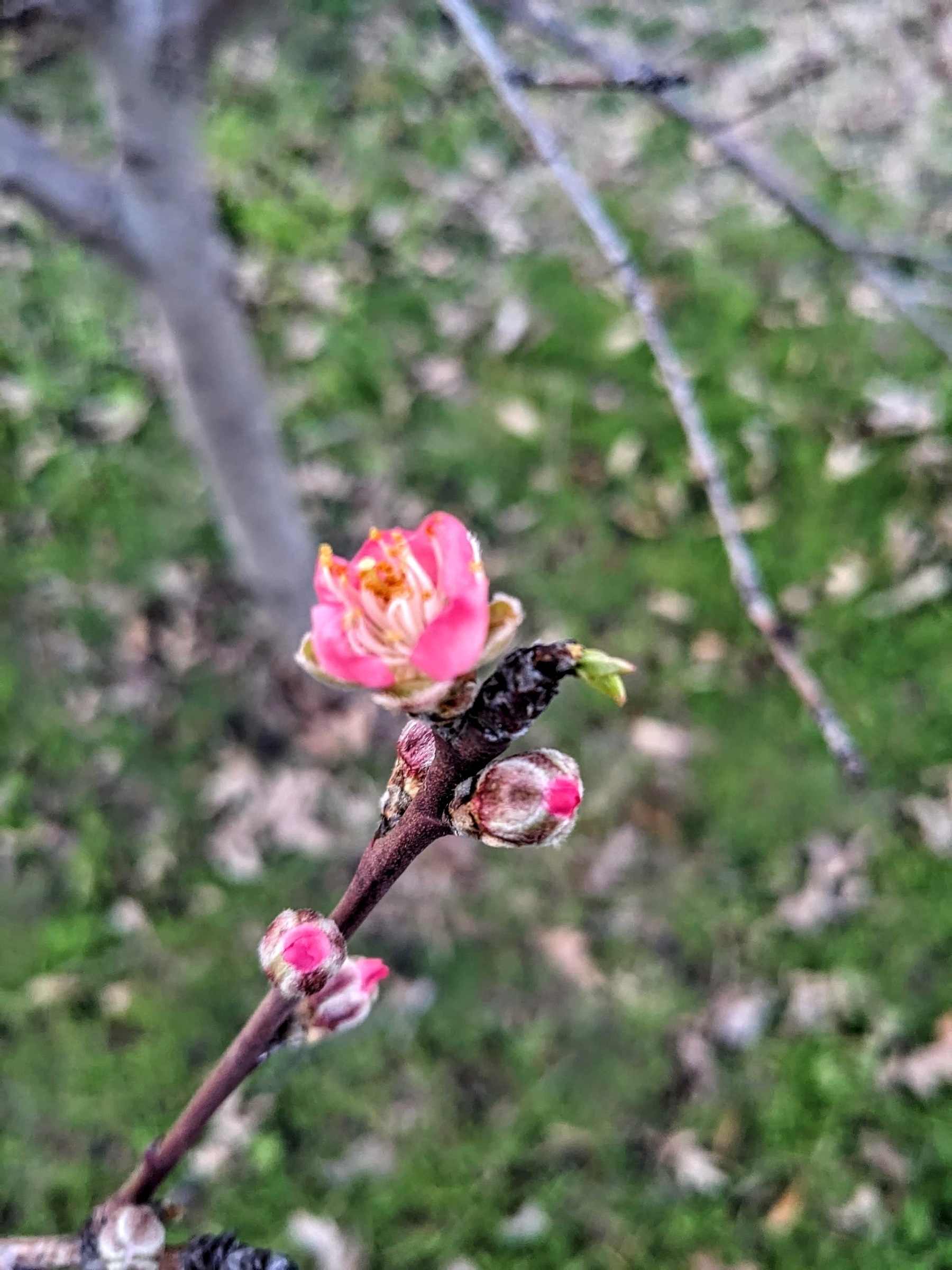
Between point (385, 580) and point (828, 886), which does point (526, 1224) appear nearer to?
point (828, 886)

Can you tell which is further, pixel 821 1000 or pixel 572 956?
pixel 572 956

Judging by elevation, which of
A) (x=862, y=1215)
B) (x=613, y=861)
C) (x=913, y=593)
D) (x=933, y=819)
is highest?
(x=913, y=593)

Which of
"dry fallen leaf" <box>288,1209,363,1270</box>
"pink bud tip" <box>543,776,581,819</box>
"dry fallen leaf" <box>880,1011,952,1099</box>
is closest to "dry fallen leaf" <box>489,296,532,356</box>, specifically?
"dry fallen leaf" <box>880,1011,952,1099</box>

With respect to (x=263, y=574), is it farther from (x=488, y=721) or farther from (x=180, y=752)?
(x=488, y=721)

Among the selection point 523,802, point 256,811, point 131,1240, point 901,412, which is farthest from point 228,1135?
point 901,412

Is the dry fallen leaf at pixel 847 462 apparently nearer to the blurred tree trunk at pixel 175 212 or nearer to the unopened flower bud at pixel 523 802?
the blurred tree trunk at pixel 175 212

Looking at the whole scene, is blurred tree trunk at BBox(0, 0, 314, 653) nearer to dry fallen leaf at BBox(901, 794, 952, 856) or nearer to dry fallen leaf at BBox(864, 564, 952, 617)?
dry fallen leaf at BBox(864, 564, 952, 617)
